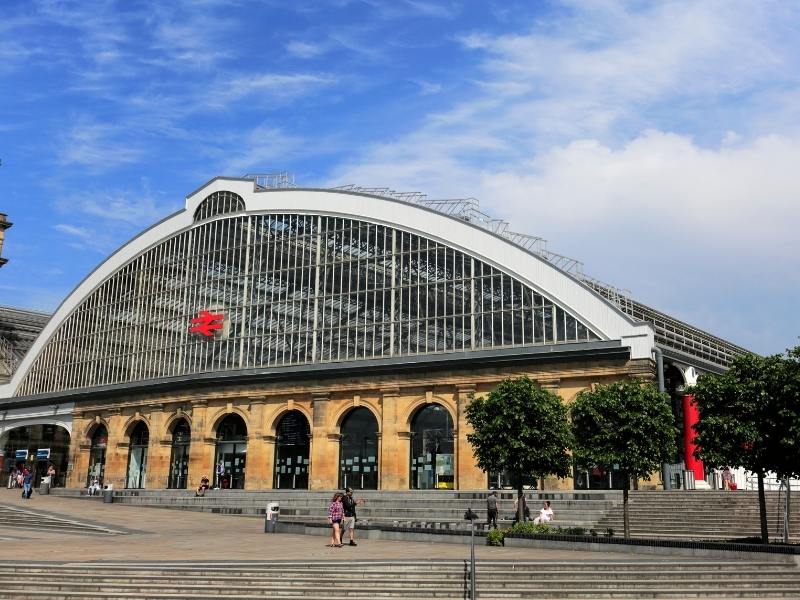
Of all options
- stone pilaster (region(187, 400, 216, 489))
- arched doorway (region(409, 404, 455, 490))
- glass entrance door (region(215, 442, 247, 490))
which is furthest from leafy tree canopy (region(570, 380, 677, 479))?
stone pilaster (region(187, 400, 216, 489))

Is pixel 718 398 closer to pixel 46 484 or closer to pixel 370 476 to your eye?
pixel 370 476

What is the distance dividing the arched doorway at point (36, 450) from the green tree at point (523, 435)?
171 ft

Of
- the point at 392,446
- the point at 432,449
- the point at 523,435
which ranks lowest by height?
the point at 432,449

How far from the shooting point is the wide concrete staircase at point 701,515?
3344cm

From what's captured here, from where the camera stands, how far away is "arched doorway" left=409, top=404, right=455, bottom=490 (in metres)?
50.9

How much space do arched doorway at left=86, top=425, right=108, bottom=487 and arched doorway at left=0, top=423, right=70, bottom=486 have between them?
7.13 meters

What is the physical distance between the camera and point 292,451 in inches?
2253

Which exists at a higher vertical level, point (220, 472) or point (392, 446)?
point (392, 446)

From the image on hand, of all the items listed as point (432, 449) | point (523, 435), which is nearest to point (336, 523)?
point (523, 435)

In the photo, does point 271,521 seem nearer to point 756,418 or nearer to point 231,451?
point 756,418

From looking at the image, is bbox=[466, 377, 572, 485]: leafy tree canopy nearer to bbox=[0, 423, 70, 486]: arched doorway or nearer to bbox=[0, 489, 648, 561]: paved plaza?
bbox=[0, 489, 648, 561]: paved plaza

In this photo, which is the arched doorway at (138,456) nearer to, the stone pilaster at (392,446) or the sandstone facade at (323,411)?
the sandstone facade at (323,411)

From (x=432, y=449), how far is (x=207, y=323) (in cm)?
2133

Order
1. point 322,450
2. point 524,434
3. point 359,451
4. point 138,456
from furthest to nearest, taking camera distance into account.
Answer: point 138,456, point 322,450, point 359,451, point 524,434
